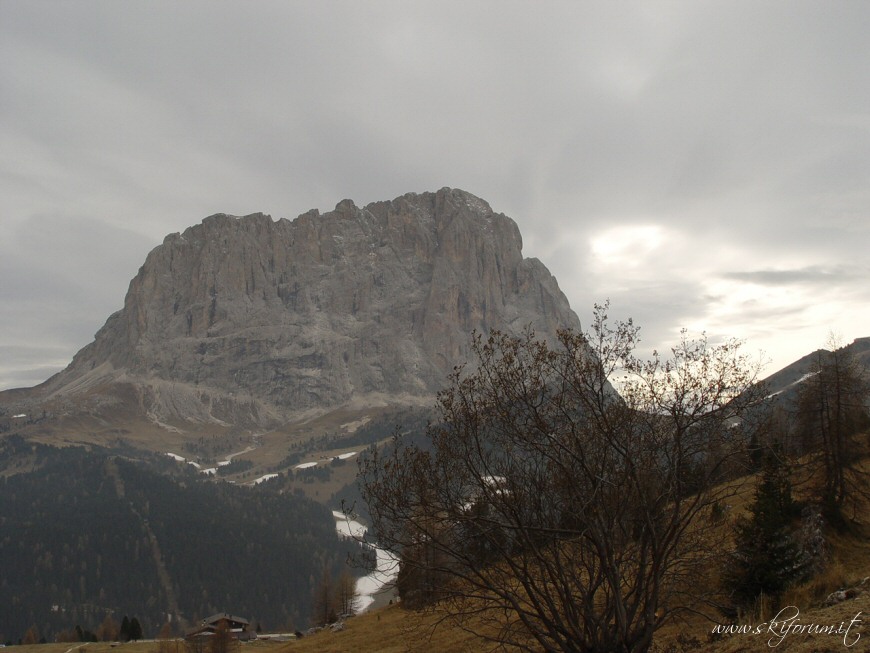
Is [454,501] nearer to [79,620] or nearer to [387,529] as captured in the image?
[387,529]

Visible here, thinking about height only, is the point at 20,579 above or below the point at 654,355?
below

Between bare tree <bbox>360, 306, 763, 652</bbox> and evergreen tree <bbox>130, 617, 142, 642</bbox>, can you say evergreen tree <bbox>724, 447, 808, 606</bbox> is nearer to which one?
bare tree <bbox>360, 306, 763, 652</bbox>

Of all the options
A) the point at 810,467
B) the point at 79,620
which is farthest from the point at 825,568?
the point at 79,620

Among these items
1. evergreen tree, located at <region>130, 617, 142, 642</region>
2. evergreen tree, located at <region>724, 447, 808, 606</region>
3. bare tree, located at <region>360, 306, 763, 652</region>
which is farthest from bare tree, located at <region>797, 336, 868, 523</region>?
evergreen tree, located at <region>130, 617, 142, 642</region>

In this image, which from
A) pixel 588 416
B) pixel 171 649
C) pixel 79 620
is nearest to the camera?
pixel 588 416

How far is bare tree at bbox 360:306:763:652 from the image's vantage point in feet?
39.0

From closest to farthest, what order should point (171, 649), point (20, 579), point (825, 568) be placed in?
point (825, 568) < point (171, 649) < point (20, 579)

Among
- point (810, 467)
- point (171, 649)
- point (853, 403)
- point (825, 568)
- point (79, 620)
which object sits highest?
point (853, 403)

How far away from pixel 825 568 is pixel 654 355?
535 inches

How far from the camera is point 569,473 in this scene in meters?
12.1

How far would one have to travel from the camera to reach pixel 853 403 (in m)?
28.5

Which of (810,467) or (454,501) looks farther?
(810,467)

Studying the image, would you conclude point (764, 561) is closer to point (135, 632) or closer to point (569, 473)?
point (569, 473)

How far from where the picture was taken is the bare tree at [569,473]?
468 inches
